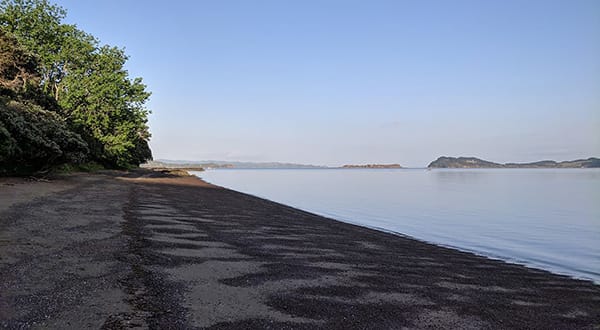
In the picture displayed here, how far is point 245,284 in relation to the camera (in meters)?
6.89

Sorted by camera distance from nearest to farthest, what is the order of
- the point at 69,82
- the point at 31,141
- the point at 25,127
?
the point at 31,141 → the point at 25,127 → the point at 69,82

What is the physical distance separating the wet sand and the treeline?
19983 mm

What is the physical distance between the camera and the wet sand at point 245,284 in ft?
17.0

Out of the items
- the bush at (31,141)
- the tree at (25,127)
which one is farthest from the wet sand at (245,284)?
the tree at (25,127)

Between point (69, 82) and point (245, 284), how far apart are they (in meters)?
45.1

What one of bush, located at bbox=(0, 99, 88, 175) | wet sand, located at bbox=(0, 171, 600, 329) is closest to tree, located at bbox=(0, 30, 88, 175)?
bush, located at bbox=(0, 99, 88, 175)

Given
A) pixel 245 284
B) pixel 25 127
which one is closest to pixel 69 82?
pixel 25 127

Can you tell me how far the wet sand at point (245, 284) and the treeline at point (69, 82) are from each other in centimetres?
1998

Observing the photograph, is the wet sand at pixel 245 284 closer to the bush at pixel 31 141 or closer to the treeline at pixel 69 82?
the bush at pixel 31 141

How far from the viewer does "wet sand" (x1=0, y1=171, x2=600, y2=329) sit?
17.0ft

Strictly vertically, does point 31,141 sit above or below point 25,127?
below

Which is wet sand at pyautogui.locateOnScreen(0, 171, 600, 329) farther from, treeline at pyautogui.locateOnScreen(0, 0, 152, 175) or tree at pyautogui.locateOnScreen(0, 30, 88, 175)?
treeline at pyautogui.locateOnScreen(0, 0, 152, 175)

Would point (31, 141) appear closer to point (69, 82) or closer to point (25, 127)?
point (25, 127)

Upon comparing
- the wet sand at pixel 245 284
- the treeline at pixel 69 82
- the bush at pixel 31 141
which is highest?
the treeline at pixel 69 82
